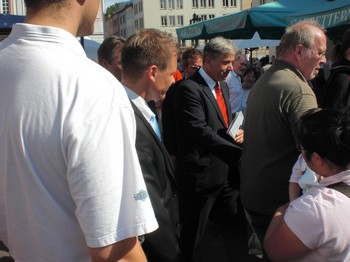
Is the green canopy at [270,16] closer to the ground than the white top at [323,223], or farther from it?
farther from it

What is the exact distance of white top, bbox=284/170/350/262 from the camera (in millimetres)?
1774

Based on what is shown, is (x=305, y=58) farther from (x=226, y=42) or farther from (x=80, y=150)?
(x=80, y=150)

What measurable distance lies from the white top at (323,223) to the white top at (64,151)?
872 mm

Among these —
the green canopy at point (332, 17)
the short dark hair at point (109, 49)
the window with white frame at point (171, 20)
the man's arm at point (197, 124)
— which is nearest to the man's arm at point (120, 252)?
the man's arm at point (197, 124)

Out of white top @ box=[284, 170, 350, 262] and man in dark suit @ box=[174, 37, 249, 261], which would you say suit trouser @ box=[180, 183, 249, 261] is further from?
white top @ box=[284, 170, 350, 262]

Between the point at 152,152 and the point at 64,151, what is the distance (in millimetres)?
841

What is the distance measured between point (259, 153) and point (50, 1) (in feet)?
6.31

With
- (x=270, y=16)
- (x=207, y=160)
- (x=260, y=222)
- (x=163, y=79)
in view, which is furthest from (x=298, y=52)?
(x=270, y=16)

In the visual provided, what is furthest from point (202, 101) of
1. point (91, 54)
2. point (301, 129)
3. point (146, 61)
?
point (91, 54)

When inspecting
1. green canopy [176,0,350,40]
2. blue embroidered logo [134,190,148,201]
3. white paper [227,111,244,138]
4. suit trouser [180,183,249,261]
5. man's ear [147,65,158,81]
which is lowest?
suit trouser [180,183,249,261]

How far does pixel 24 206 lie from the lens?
120cm

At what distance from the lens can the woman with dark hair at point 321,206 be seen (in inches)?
70.1

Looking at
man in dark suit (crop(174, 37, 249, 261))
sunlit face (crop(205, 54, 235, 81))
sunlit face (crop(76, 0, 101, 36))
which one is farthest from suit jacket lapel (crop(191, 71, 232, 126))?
sunlit face (crop(76, 0, 101, 36))

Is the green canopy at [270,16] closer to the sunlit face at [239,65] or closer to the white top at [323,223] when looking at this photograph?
the sunlit face at [239,65]
